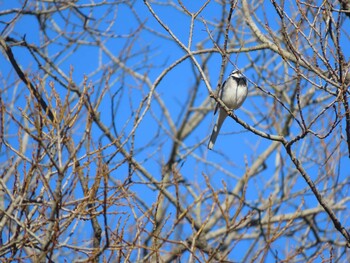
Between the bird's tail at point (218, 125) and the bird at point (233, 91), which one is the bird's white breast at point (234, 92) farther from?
the bird's tail at point (218, 125)

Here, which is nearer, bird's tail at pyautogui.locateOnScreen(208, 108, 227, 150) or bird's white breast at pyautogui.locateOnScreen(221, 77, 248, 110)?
bird's white breast at pyautogui.locateOnScreen(221, 77, 248, 110)

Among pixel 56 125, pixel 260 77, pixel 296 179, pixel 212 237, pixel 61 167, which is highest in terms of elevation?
pixel 260 77

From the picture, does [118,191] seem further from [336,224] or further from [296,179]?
[296,179]

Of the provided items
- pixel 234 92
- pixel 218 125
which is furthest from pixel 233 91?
pixel 218 125

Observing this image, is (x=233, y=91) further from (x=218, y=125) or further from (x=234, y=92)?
(x=218, y=125)

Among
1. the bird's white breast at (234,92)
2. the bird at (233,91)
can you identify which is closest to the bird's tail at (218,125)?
the bird at (233,91)

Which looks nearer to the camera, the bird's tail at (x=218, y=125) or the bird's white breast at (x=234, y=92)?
the bird's white breast at (x=234, y=92)

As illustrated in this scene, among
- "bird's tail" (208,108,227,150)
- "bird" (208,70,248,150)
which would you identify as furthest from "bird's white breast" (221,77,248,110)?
"bird's tail" (208,108,227,150)

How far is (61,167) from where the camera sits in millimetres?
3301

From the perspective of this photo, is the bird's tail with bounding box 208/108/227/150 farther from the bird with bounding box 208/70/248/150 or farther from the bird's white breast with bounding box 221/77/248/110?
the bird's white breast with bounding box 221/77/248/110

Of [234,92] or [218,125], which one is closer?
[234,92]

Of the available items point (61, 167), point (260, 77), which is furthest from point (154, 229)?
point (260, 77)

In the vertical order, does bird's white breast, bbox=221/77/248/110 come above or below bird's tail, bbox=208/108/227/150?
above

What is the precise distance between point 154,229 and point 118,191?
0.37 m
